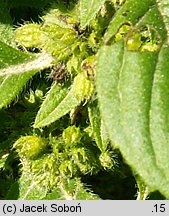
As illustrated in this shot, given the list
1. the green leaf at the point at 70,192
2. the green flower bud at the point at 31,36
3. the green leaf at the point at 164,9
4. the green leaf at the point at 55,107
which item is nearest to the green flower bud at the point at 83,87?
the green leaf at the point at 55,107

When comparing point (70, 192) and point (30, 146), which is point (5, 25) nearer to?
point (30, 146)

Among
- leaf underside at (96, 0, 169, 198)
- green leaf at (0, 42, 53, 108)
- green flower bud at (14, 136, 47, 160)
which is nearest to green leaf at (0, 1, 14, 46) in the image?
green leaf at (0, 42, 53, 108)

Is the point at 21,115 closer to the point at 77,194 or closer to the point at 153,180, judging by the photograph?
the point at 77,194

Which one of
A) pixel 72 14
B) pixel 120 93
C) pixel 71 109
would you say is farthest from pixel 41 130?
pixel 120 93

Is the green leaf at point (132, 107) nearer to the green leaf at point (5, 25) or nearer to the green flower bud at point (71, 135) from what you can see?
the green flower bud at point (71, 135)

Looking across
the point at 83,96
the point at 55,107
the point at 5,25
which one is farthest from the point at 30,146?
the point at 5,25

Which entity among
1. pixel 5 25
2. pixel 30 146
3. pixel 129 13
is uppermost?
pixel 5 25
